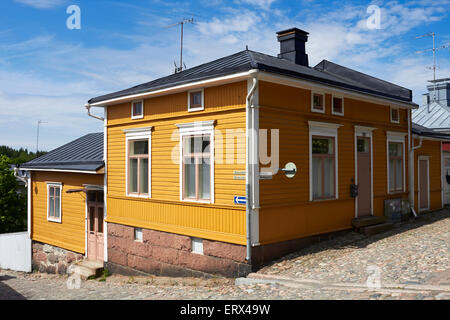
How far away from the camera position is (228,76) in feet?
31.9

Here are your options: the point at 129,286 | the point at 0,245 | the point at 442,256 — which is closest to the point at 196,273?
the point at 129,286

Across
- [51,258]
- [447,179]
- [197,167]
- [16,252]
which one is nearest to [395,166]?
[447,179]

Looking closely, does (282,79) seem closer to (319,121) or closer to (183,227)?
(319,121)

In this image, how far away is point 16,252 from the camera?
18.9 m

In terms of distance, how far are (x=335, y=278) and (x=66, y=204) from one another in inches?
442

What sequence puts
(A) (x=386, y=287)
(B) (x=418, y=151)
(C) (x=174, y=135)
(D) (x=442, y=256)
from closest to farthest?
(A) (x=386, y=287)
(D) (x=442, y=256)
(C) (x=174, y=135)
(B) (x=418, y=151)

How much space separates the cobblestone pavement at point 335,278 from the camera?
24.1 feet

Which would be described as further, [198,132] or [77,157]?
[77,157]

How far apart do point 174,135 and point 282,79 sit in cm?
337

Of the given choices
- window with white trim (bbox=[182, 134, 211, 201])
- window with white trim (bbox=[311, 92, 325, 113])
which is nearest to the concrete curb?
window with white trim (bbox=[182, 134, 211, 201])

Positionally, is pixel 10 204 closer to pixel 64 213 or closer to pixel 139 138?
pixel 64 213

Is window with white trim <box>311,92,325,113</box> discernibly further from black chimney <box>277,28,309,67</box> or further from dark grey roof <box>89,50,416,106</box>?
black chimney <box>277,28,309,67</box>

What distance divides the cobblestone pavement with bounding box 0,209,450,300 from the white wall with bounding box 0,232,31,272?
4905mm

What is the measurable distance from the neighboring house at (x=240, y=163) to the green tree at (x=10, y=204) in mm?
15394
